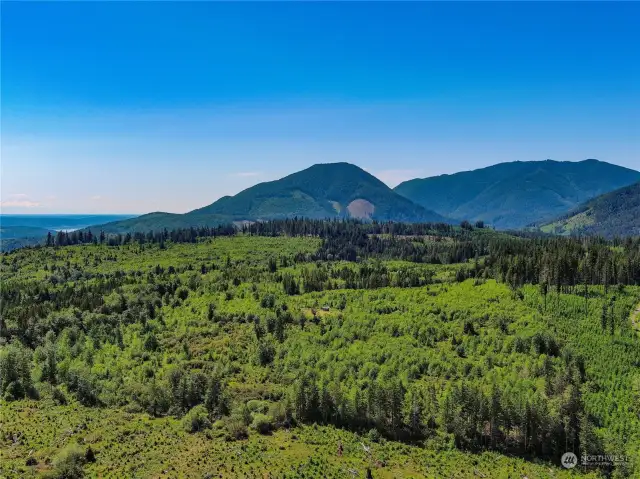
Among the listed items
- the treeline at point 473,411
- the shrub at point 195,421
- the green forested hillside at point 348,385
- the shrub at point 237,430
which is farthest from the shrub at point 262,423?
the shrub at point 195,421

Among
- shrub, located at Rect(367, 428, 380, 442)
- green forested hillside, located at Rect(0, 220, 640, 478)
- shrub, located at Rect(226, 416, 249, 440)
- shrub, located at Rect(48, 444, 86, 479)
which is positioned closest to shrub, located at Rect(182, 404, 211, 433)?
green forested hillside, located at Rect(0, 220, 640, 478)

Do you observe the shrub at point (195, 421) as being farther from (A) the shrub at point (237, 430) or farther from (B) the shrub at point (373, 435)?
(B) the shrub at point (373, 435)

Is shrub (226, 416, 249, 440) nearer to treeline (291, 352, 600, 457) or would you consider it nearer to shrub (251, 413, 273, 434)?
shrub (251, 413, 273, 434)

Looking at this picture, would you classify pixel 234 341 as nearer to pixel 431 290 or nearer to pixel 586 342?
pixel 431 290

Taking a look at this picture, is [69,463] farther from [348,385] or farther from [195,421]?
[348,385]

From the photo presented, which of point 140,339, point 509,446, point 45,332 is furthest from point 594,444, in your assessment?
point 45,332
